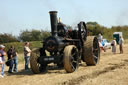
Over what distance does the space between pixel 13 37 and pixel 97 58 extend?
1005 inches

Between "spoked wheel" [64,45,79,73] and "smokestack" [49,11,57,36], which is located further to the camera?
"smokestack" [49,11,57,36]

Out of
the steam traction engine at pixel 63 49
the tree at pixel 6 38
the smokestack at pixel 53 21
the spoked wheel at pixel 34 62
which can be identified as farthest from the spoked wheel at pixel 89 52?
the tree at pixel 6 38

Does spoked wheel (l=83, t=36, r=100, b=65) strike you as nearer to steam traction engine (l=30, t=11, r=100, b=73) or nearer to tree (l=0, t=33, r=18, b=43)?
steam traction engine (l=30, t=11, r=100, b=73)

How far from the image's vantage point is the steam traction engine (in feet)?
30.3

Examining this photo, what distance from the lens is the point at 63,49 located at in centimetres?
1010

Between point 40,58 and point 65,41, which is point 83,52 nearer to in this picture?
point 65,41

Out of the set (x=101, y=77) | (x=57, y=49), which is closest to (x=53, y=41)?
(x=57, y=49)

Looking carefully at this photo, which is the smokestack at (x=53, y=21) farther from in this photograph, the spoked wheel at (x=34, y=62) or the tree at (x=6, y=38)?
the tree at (x=6, y=38)

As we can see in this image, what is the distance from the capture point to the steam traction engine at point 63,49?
924 centimetres

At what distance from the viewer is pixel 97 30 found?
46094 millimetres

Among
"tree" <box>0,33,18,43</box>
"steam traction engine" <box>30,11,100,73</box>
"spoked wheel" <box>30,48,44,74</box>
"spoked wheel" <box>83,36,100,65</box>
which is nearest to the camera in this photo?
"steam traction engine" <box>30,11,100,73</box>

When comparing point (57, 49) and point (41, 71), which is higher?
point (57, 49)

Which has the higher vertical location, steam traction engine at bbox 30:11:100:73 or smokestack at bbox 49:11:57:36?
smokestack at bbox 49:11:57:36

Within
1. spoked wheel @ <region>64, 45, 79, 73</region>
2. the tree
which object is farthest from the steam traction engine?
the tree
